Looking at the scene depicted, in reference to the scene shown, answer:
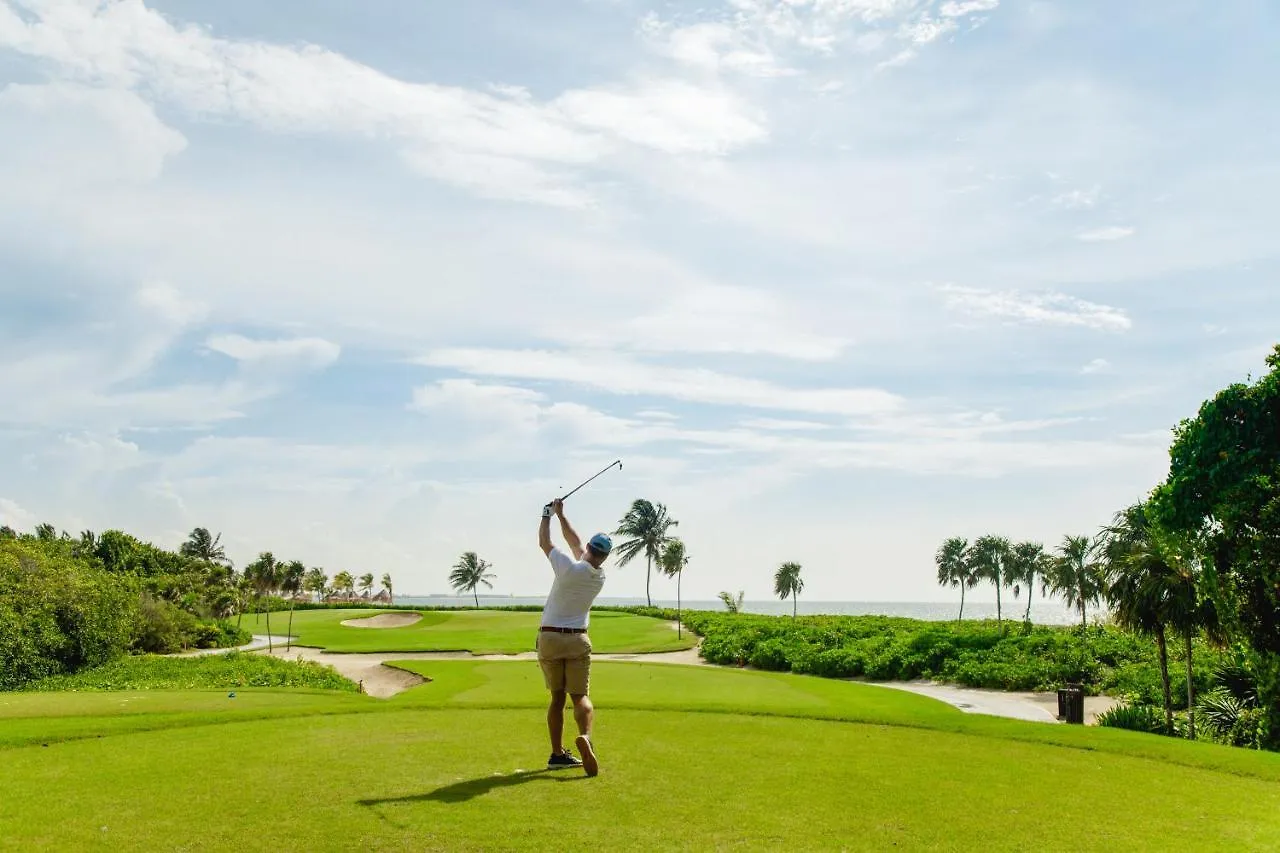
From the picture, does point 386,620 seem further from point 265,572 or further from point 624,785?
point 624,785

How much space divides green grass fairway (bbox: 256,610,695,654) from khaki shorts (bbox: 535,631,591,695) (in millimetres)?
38437

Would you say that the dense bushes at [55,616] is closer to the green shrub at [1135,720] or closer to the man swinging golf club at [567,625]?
the man swinging golf club at [567,625]

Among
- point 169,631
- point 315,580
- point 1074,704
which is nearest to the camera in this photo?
point 1074,704

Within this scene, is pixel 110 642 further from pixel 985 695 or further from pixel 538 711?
pixel 985 695

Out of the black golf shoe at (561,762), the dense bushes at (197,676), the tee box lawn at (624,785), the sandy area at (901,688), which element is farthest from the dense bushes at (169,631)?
the black golf shoe at (561,762)

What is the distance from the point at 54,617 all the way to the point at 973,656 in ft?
131

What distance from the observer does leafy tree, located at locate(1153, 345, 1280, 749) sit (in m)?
21.2

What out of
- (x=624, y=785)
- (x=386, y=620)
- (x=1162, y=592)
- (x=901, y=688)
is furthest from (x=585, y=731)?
(x=386, y=620)

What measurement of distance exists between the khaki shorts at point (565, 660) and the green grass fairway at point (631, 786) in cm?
88

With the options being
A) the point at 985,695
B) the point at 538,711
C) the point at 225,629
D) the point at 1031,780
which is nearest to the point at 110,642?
the point at 225,629

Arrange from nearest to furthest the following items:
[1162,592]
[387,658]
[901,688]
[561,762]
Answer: [561,762]
[1162,592]
[901,688]
[387,658]

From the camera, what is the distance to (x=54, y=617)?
1474 inches

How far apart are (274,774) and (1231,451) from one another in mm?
23819

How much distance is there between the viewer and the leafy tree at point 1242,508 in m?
21.2
